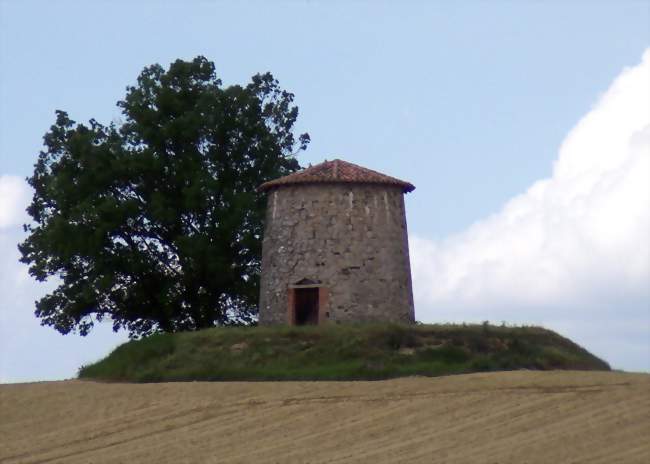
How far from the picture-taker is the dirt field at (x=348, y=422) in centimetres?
2330

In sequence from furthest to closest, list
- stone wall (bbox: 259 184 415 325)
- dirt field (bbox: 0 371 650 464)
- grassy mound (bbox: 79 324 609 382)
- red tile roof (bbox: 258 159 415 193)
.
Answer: red tile roof (bbox: 258 159 415 193), stone wall (bbox: 259 184 415 325), grassy mound (bbox: 79 324 609 382), dirt field (bbox: 0 371 650 464)

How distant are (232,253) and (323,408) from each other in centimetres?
1601

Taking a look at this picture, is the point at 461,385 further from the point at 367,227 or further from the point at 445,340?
the point at 367,227

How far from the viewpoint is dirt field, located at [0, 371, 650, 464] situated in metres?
23.3

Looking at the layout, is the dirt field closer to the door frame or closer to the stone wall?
the door frame

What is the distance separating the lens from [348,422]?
2683 centimetres

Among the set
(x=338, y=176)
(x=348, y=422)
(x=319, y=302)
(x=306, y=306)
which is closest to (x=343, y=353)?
(x=319, y=302)

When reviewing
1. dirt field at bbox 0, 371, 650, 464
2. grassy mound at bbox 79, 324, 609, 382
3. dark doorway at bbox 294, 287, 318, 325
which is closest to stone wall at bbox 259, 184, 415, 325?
dark doorway at bbox 294, 287, 318, 325

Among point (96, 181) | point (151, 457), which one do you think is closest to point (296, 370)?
point (151, 457)

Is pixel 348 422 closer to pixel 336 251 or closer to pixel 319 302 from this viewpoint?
pixel 319 302

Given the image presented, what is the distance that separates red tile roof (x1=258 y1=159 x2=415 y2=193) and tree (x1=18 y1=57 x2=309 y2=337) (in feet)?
12.6

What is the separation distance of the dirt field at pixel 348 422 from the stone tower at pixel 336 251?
6.13 metres

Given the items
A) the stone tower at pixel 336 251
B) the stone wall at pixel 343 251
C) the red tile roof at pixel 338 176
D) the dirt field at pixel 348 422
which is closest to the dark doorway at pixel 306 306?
the stone tower at pixel 336 251

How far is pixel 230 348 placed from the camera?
117ft
